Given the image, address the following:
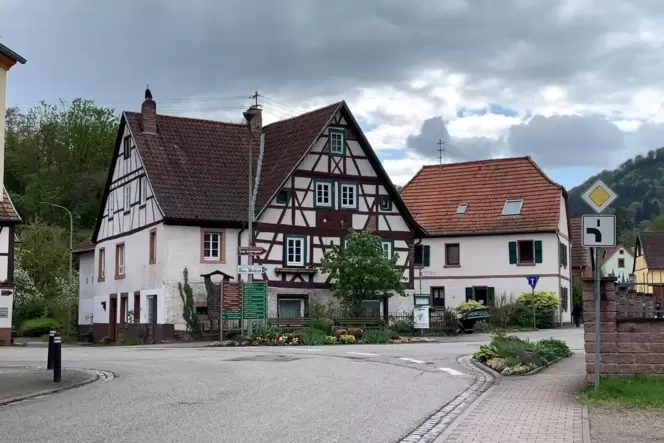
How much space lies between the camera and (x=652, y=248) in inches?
3679

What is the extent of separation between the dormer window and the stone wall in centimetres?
4099

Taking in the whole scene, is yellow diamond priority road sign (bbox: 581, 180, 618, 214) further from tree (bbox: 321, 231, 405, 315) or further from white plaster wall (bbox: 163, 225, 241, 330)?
white plaster wall (bbox: 163, 225, 241, 330)

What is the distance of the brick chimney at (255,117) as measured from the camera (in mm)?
49000

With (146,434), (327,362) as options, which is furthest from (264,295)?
(146,434)

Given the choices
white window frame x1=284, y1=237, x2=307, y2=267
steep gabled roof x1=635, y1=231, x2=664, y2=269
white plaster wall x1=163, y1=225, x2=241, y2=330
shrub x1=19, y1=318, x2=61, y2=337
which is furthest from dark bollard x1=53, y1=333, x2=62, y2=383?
steep gabled roof x1=635, y1=231, x2=664, y2=269

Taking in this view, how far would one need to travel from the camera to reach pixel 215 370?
2009cm

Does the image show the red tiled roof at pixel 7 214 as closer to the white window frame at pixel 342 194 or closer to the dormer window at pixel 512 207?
the white window frame at pixel 342 194

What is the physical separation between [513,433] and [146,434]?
4281 millimetres

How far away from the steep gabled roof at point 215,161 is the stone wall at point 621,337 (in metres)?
27.4

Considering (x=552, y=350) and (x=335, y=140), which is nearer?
(x=552, y=350)

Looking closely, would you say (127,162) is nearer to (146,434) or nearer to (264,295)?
(264,295)

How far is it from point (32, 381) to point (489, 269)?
40.6m

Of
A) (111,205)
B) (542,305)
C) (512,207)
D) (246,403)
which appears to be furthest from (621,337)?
(512,207)

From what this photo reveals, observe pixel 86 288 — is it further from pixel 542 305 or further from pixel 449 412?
pixel 449 412
